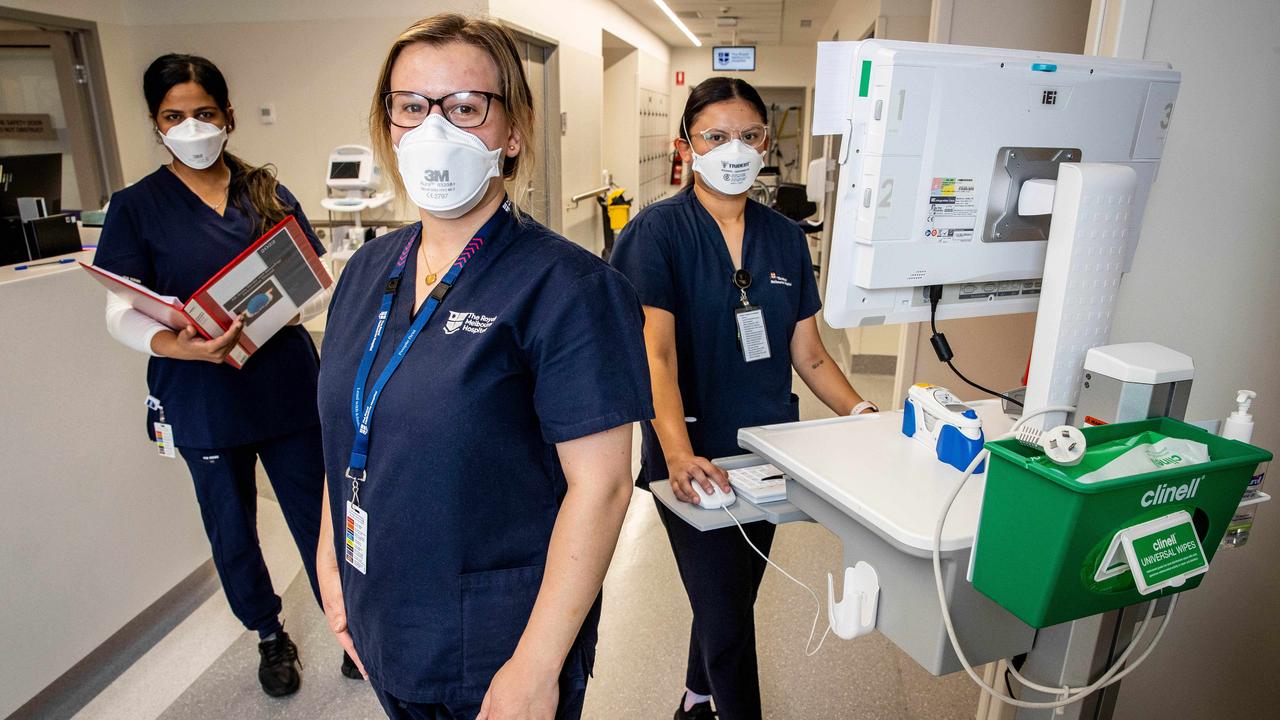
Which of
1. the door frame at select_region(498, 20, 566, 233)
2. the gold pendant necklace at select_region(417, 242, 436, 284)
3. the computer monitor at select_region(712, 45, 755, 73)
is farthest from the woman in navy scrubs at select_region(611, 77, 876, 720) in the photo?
the computer monitor at select_region(712, 45, 755, 73)

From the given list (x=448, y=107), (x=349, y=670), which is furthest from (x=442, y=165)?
(x=349, y=670)

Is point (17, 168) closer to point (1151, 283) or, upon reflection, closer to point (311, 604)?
point (311, 604)

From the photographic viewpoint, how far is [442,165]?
3.08ft

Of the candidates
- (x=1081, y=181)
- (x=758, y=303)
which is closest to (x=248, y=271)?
(x=758, y=303)

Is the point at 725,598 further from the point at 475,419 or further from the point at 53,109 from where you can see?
the point at 53,109

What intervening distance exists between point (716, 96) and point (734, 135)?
3.8 inches

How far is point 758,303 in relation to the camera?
5.08 feet

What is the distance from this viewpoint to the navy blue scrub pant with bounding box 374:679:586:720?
3.31ft

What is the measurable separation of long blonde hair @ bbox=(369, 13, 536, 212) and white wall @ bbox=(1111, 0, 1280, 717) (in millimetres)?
1143

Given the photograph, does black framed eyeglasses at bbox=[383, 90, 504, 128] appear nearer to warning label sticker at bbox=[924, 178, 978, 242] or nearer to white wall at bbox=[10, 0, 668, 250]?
warning label sticker at bbox=[924, 178, 978, 242]

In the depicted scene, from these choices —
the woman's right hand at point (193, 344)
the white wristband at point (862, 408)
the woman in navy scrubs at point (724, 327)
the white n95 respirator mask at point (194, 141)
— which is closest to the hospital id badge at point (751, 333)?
the woman in navy scrubs at point (724, 327)

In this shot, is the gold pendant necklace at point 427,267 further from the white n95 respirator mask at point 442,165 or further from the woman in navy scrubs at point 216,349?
the woman in navy scrubs at point 216,349

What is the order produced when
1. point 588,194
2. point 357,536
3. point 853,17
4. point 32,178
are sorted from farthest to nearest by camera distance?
1. point 588,194
2. point 853,17
3. point 32,178
4. point 357,536

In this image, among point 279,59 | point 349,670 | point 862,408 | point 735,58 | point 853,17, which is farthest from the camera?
point 735,58
